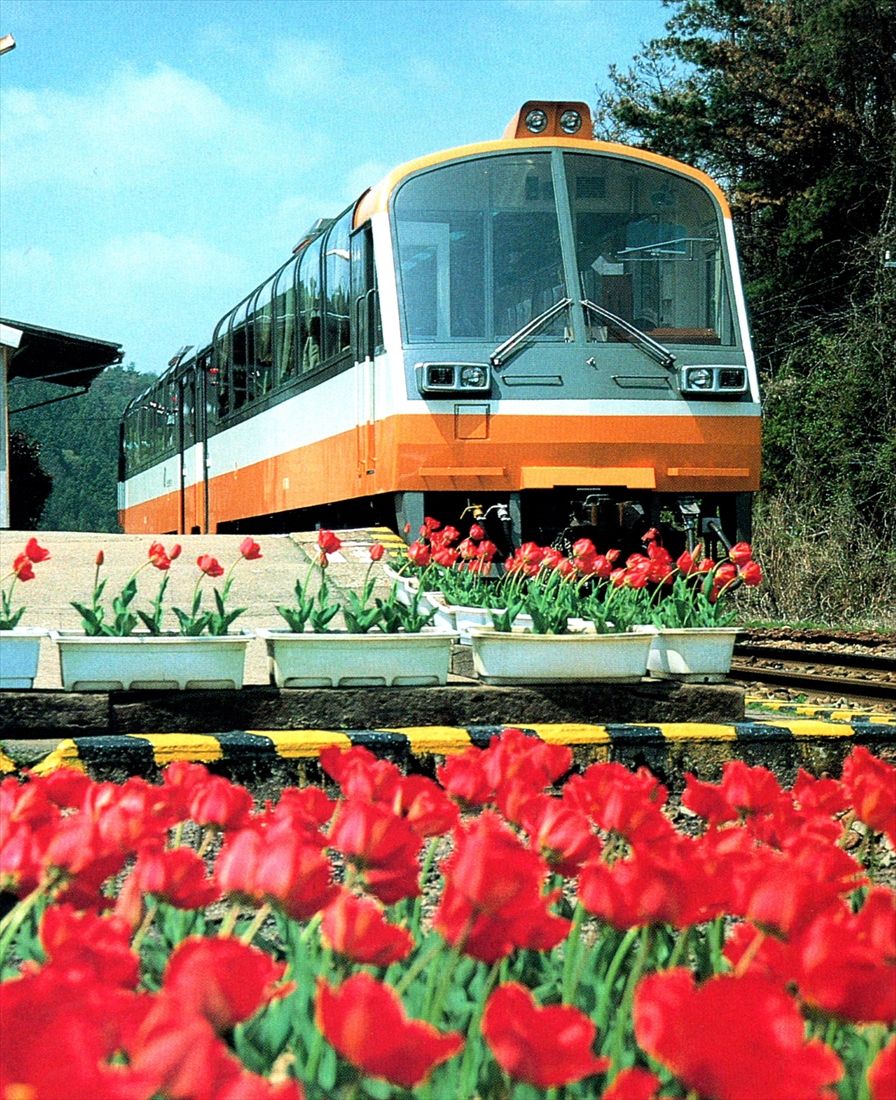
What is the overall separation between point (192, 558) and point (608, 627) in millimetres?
5198

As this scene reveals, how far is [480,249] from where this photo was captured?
428 inches

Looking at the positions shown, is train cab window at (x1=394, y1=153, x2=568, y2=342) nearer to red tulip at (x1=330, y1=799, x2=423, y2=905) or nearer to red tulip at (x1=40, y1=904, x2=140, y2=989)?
red tulip at (x1=330, y1=799, x2=423, y2=905)

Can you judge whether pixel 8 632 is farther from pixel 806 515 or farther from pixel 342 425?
pixel 806 515

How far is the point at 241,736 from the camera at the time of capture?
4316 mm

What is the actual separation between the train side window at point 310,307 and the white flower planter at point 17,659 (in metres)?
8.04

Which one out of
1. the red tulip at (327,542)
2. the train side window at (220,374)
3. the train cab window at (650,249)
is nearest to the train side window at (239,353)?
the train side window at (220,374)

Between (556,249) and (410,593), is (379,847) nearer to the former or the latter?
(410,593)

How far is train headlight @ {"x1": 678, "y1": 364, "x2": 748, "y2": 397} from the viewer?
35.7 feet

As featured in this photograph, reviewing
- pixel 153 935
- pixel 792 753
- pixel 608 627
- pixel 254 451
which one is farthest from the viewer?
→ pixel 254 451

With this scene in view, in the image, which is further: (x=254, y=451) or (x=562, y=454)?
(x=254, y=451)

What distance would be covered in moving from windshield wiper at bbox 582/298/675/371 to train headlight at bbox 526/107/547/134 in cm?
139

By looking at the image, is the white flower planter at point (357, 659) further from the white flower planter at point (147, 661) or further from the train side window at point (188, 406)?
the train side window at point (188, 406)

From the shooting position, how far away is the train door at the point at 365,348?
431 inches

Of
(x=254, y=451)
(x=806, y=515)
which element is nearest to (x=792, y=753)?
(x=254, y=451)
